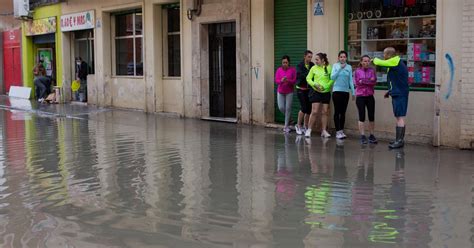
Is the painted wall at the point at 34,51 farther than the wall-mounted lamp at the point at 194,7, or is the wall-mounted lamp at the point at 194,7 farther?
the painted wall at the point at 34,51

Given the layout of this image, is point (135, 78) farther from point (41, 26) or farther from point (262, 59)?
point (41, 26)

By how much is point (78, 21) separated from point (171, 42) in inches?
210

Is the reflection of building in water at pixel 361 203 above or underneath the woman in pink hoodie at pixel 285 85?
underneath

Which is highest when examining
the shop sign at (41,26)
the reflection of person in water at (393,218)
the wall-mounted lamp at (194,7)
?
the shop sign at (41,26)

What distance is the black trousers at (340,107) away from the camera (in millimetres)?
11906

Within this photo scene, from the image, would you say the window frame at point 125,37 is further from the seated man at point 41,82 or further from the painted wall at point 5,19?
the painted wall at point 5,19

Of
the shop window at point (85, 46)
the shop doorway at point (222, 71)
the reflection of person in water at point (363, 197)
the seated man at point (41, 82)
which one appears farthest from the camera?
the seated man at point (41, 82)

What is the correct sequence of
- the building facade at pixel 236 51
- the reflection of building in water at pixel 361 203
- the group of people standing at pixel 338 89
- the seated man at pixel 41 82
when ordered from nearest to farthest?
the reflection of building in water at pixel 361 203 < the group of people standing at pixel 338 89 < the building facade at pixel 236 51 < the seated man at pixel 41 82

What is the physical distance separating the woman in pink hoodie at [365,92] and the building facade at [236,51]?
637 millimetres

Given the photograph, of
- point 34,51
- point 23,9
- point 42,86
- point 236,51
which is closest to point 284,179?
point 236,51

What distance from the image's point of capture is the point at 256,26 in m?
14.4

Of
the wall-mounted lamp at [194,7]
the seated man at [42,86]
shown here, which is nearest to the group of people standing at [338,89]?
the wall-mounted lamp at [194,7]

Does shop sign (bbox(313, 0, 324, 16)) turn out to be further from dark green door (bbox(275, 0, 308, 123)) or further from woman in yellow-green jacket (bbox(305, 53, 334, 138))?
woman in yellow-green jacket (bbox(305, 53, 334, 138))

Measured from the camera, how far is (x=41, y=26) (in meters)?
24.9
